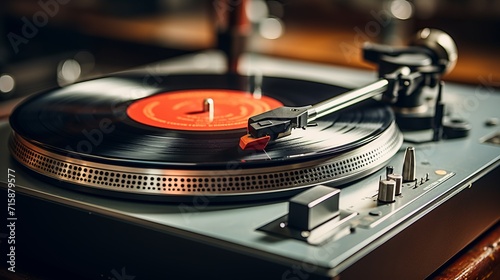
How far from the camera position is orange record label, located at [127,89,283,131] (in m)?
1.08

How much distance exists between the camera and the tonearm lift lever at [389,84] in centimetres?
95

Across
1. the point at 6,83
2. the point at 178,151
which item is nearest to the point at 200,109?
the point at 178,151

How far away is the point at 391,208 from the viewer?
2.96ft

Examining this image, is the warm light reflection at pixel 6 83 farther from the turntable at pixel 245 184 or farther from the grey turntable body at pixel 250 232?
the grey turntable body at pixel 250 232

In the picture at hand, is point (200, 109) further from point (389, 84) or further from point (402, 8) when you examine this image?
point (402, 8)

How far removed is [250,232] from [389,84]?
1.37ft

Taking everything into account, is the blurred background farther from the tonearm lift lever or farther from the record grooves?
the record grooves

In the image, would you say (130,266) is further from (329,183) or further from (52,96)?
(52,96)

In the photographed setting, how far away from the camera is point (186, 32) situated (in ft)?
9.33

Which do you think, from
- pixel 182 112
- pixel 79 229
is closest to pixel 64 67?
pixel 182 112

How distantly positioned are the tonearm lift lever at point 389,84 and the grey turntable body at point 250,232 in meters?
0.09

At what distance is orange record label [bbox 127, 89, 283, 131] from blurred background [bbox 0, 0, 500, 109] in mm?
867

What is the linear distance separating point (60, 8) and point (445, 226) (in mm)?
2322

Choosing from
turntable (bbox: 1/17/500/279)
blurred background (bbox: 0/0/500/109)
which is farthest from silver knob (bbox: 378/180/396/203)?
blurred background (bbox: 0/0/500/109)
